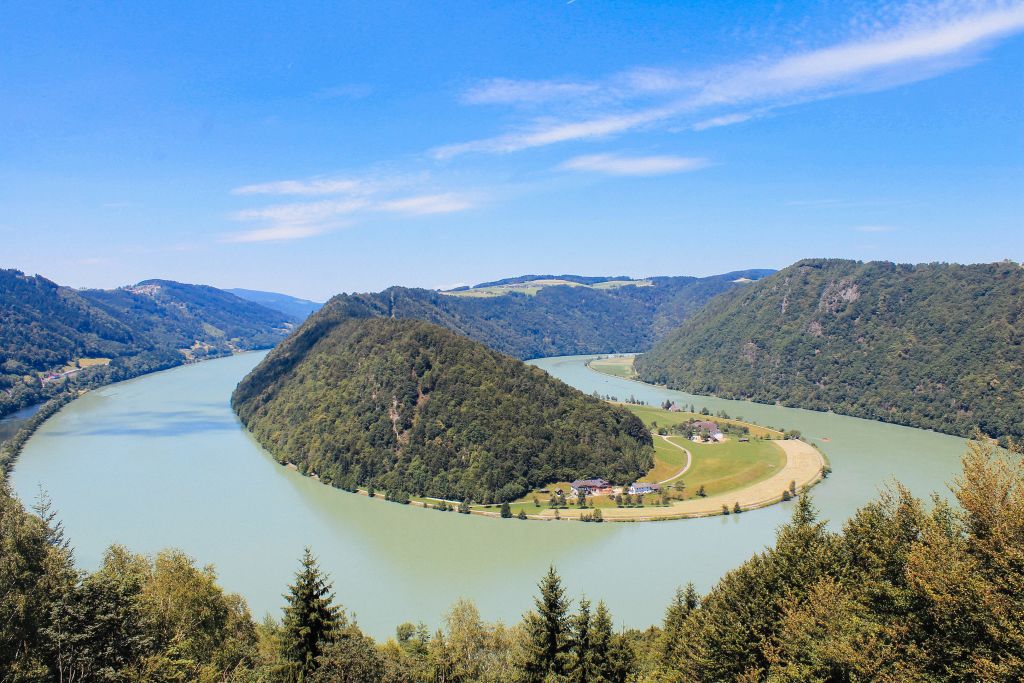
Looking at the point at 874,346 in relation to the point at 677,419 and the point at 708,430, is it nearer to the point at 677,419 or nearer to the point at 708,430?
the point at 677,419

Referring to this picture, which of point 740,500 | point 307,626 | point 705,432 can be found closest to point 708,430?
point 705,432

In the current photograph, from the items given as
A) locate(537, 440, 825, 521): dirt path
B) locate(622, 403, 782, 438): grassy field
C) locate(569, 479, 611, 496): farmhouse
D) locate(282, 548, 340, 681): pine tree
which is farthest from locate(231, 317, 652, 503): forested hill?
locate(282, 548, 340, 681): pine tree

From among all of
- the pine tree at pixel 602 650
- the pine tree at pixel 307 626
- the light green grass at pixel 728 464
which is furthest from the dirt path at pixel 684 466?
the pine tree at pixel 307 626

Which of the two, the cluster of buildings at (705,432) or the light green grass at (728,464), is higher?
the cluster of buildings at (705,432)

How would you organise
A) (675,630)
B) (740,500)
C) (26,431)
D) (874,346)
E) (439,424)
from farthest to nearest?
(874,346)
(26,431)
(439,424)
(740,500)
(675,630)

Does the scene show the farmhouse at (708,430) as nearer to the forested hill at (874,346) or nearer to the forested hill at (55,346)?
the forested hill at (874,346)

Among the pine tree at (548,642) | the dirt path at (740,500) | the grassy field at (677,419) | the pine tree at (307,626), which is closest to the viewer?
the pine tree at (548,642)
